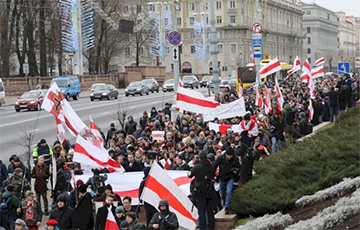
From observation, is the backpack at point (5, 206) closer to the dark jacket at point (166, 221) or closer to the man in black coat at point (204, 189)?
the man in black coat at point (204, 189)

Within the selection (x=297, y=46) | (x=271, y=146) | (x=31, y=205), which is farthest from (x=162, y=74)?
Result: (x=31, y=205)

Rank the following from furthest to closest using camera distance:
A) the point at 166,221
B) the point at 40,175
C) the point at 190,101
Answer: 1. the point at 190,101
2. the point at 40,175
3. the point at 166,221

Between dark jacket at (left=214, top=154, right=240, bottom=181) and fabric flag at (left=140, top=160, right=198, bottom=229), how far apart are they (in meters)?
1.81

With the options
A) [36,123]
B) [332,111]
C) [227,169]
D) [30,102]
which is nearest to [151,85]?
[30,102]

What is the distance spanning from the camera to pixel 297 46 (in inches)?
5359

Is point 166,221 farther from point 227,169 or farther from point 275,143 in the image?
point 275,143

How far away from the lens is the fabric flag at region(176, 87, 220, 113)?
61.7 ft

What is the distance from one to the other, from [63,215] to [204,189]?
2452 mm

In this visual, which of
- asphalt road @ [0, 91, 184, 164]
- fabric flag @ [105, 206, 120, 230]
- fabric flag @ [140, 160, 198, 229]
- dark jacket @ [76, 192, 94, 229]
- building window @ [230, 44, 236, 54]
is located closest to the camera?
fabric flag @ [105, 206, 120, 230]

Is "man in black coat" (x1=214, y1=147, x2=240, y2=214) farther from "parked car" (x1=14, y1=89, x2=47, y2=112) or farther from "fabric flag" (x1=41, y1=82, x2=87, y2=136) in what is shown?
"parked car" (x1=14, y1=89, x2=47, y2=112)

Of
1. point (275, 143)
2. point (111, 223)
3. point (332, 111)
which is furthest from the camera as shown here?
point (332, 111)

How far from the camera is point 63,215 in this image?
12266 mm

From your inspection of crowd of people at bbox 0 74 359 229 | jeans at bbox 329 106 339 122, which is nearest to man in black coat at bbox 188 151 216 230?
crowd of people at bbox 0 74 359 229

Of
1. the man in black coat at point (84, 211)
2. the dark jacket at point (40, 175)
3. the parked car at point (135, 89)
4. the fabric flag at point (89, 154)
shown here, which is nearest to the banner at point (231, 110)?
the dark jacket at point (40, 175)
